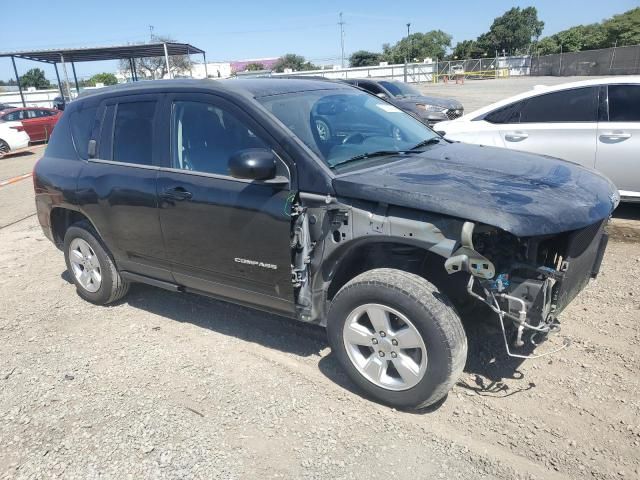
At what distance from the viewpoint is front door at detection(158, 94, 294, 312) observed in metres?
3.27

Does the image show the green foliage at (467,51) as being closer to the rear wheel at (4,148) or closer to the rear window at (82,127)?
the rear wheel at (4,148)

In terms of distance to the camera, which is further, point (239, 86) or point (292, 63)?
point (292, 63)

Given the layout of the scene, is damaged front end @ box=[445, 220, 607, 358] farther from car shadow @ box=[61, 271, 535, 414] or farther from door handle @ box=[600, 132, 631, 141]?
door handle @ box=[600, 132, 631, 141]

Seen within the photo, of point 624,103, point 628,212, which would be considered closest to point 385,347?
point 624,103

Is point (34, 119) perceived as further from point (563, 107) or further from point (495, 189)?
point (495, 189)

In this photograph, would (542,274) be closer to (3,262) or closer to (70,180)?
(70,180)

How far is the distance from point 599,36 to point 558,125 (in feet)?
266

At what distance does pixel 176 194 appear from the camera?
3.67m

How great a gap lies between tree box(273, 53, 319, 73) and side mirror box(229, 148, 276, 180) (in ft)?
291

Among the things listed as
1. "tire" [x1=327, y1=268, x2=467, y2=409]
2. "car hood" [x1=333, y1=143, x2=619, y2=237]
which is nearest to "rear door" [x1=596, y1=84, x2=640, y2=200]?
"car hood" [x1=333, y1=143, x2=619, y2=237]

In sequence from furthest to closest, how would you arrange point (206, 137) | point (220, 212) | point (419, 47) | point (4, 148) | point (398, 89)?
point (419, 47)
point (4, 148)
point (398, 89)
point (206, 137)
point (220, 212)

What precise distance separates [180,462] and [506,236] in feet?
7.02

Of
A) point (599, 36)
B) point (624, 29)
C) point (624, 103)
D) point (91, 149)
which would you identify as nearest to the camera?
point (91, 149)

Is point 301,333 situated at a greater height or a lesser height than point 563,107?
lesser
